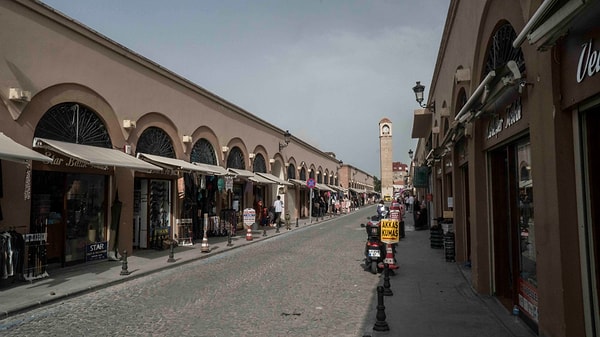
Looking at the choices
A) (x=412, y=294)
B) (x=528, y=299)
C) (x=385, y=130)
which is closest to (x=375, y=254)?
(x=412, y=294)

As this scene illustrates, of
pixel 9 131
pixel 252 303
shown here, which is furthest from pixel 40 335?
pixel 9 131

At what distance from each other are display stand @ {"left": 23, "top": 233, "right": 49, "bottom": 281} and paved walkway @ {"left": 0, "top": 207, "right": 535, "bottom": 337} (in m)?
0.24

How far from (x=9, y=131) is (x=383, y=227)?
8.84 metres

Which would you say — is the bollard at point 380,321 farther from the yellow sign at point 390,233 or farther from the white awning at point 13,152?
the white awning at point 13,152

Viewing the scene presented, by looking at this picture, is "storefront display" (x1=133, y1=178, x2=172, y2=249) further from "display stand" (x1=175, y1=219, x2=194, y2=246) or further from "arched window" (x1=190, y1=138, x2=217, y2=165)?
"arched window" (x1=190, y1=138, x2=217, y2=165)

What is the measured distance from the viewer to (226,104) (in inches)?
840

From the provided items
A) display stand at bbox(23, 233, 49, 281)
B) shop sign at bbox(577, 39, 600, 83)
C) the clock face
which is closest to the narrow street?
display stand at bbox(23, 233, 49, 281)

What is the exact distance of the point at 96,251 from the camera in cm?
1217

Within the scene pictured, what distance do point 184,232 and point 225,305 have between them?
9626 mm

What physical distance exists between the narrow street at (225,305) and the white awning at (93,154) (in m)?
2.95

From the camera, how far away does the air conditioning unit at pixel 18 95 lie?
9.55m

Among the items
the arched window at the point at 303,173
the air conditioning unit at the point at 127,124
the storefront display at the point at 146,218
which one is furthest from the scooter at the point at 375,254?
the arched window at the point at 303,173

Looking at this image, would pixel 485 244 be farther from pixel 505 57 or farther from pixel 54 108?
pixel 54 108

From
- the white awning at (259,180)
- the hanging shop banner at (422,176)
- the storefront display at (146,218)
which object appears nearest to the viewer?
the storefront display at (146,218)
